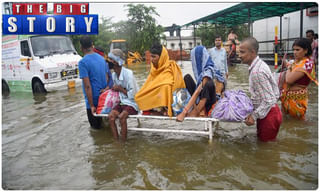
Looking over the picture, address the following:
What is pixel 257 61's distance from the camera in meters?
2.91

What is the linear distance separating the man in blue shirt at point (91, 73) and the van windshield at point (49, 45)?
18.2 feet

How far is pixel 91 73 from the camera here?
159 inches

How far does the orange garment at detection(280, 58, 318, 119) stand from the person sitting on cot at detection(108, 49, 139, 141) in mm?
2466

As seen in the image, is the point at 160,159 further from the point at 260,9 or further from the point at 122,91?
the point at 260,9

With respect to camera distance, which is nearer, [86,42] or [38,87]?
[86,42]

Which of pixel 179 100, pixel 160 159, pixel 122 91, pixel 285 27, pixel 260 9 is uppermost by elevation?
pixel 260 9

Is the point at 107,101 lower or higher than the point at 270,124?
higher

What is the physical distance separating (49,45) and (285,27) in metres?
13.0

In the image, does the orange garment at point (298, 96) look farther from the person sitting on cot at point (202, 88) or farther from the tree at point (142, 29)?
the tree at point (142, 29)

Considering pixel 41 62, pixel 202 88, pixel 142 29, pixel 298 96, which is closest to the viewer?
pixel 202 88

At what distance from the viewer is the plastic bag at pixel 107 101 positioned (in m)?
3.84

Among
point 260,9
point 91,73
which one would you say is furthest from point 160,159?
point 260,9

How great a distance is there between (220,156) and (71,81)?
714cm

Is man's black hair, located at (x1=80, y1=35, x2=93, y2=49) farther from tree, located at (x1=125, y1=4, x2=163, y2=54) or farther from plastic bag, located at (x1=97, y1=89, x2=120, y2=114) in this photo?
tree, located at (x1=125, y1=4, x2=163, y2=54)
